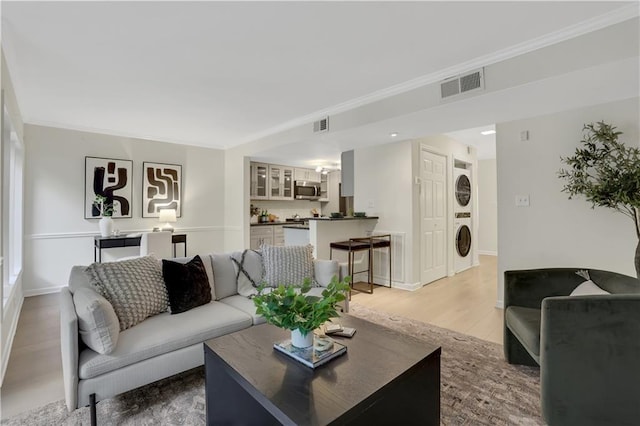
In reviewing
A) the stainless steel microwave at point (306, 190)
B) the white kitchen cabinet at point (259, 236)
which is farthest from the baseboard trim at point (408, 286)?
the stainless steel microwave at point (306, 190)

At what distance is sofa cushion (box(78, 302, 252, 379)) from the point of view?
161cm

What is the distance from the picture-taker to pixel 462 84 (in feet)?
8.81

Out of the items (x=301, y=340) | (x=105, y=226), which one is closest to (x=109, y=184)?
(x=105, y=226)

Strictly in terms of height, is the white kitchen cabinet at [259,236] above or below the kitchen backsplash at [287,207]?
below

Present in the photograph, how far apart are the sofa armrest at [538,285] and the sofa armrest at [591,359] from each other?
30.2 inches

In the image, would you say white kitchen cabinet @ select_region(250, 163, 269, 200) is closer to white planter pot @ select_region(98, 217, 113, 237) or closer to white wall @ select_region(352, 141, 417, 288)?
A: white wall @ select_region(352, 141, 417, 288)

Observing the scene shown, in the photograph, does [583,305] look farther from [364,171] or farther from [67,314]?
[364,171]

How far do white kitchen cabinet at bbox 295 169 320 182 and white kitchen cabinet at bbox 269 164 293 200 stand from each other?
214 mm

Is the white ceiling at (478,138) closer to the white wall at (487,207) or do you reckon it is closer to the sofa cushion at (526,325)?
the white wall at (487,207)

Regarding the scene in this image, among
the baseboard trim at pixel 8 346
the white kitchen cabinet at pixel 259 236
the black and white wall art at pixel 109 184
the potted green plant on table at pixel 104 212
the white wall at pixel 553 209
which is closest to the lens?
the baseboard trim at pixel 8 346

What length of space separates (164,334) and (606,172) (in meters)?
3.65

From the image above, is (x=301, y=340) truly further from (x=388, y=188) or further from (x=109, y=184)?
(x=109, y=184)

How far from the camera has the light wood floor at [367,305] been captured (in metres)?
2.03

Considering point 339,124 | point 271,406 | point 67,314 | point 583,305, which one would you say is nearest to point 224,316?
point 67,314
